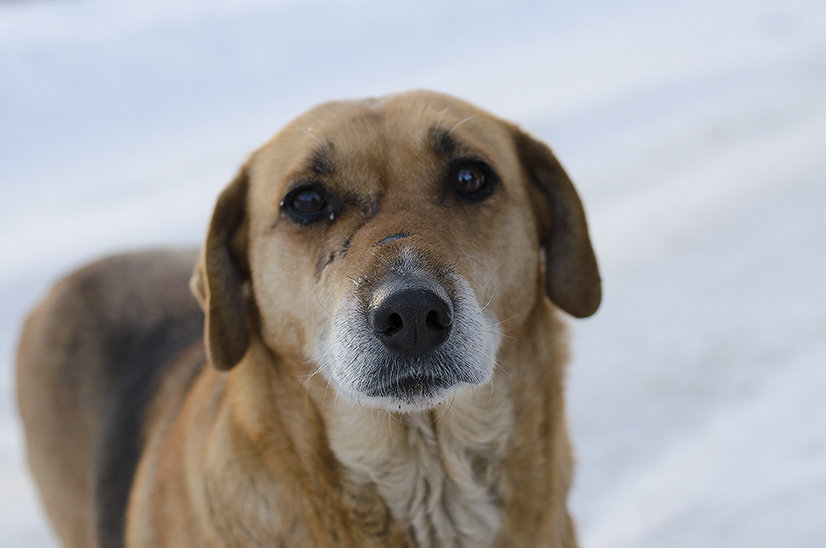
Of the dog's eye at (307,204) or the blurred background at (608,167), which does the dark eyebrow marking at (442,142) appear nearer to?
the dog's eye at (307,204)

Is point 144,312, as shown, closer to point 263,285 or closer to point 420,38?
point 263,285

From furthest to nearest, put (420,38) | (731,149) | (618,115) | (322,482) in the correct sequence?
(420,38), (618,115), (731,149), (322,482)

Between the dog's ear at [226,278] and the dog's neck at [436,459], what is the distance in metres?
0.42

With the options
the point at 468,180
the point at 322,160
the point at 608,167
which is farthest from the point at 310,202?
the point at 608,167

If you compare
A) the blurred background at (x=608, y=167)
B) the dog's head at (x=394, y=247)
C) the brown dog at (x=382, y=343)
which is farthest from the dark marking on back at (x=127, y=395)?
the blurred background at (x=608, y=167)

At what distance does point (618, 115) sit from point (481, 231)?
227 inches

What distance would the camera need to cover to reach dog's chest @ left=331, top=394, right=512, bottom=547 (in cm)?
254

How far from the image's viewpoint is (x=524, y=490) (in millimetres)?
2613

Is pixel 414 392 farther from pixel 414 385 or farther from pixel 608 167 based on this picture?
pixel 608 167

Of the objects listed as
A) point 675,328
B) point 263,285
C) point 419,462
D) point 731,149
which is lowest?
point 419,462

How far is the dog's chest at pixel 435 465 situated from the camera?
100 inches

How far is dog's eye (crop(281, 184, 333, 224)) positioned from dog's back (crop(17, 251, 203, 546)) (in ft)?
3.12

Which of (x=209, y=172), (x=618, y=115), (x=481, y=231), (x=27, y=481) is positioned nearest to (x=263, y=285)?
(x=481, y=231)

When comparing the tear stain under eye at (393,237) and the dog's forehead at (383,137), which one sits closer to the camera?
the tear stain under eye at (393,237)
